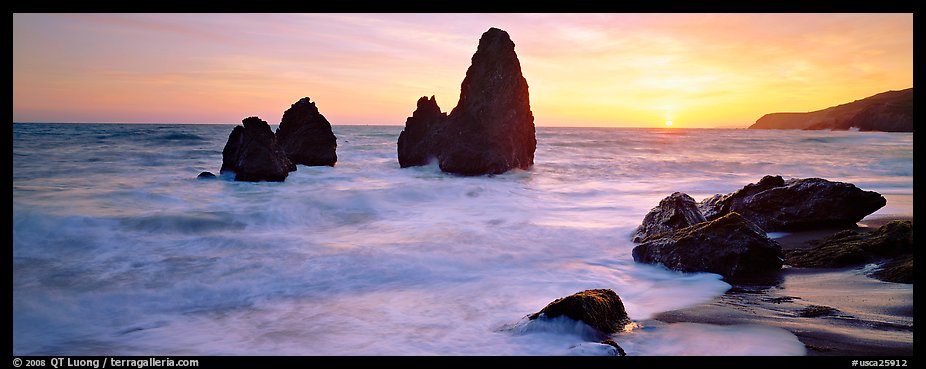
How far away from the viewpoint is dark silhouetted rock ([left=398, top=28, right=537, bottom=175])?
23203 millimetres

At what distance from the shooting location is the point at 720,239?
703 cm

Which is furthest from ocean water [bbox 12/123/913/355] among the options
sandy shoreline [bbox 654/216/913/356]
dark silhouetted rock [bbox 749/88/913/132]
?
dark silhouetted rock [bbox 749/88/913/132]

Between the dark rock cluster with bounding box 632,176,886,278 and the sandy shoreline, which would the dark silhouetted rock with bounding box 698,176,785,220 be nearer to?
the dark rock cluster with bounding box 632,176,886,278

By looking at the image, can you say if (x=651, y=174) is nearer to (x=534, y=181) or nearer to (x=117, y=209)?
(x=534, y=181)

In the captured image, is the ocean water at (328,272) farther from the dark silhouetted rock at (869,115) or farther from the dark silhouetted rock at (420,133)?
the dark silhouetted rock at (869,115)

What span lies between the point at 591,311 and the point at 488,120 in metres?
19.6

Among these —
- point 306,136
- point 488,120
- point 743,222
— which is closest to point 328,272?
point 743,222

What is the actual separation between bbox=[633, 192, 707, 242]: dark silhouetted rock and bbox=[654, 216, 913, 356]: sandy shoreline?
1.82 metres

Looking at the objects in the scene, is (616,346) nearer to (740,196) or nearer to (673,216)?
(673,216)

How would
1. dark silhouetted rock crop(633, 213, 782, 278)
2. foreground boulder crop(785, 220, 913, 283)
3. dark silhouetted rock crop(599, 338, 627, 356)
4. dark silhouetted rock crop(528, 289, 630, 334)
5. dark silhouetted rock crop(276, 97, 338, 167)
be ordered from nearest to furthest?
dark silhouetted rock crop(599, 338, 627, 356), dark silhouetted rock crop(528, 289, 630, 334), foreground boulder crop(785, 220, 913, 283), dark silhouetted rock crop(633, 213, 782, 278), dark silhouetted rock crop(276, 97, 338, 167)

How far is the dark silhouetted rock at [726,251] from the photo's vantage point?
6.85 meters

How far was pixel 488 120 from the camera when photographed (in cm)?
2398
